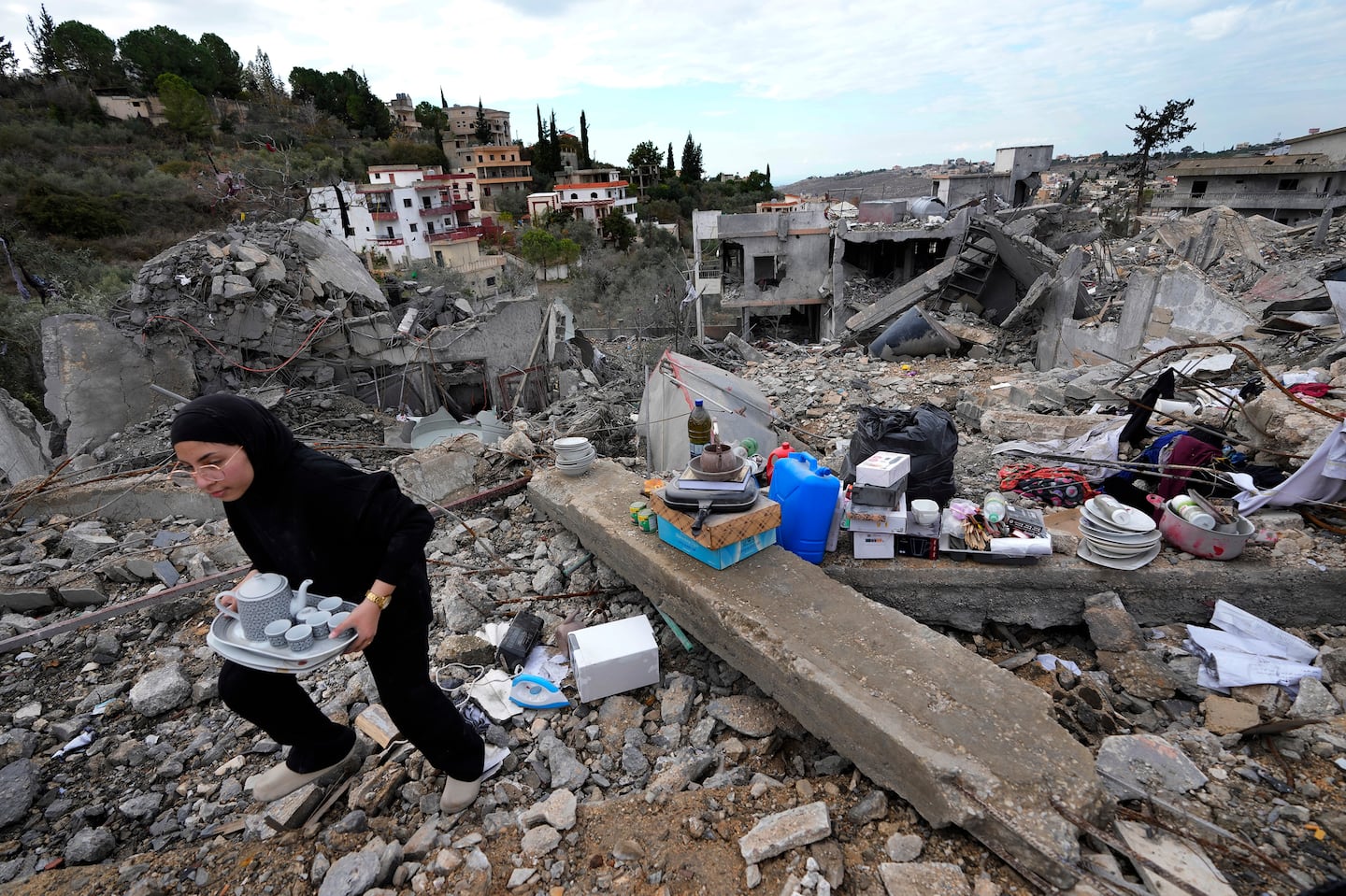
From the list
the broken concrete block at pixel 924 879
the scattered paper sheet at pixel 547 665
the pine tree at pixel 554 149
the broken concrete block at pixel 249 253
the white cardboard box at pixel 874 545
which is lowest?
the scattered paper sheet at pixel 547 665

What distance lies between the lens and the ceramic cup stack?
4.34m

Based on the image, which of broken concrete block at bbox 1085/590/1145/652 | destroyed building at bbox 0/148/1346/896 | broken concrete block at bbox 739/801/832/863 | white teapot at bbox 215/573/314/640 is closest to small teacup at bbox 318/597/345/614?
white teapot at bbox 215/573/314/640

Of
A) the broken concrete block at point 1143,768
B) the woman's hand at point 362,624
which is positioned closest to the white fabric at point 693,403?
the broken concrete block at point 1143,768

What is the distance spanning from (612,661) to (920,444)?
207 centimetres

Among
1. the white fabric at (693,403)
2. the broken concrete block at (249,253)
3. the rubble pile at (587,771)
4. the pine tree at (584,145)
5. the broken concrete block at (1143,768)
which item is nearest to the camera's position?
the rubble pile at (587,771)

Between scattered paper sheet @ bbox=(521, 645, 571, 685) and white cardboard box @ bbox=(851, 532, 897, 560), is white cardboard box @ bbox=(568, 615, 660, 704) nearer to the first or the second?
scattered paper sheet @ bbox=(521, 645, 571, 685)

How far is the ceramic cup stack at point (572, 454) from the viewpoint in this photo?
14.2ft

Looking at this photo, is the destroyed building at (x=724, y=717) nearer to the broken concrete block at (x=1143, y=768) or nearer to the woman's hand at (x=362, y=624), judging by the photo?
the broken concrete block at (x=1143, y=768)

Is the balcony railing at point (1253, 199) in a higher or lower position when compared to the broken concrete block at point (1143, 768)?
higher

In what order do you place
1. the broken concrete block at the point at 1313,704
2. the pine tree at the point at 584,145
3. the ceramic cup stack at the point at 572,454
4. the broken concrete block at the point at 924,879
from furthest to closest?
the pine tree at the point at 584,145
the ceramic cup stack at the point at 572,454
the broken concrete block at the point at 1313,704
the broken concrete block at the point at 924,879

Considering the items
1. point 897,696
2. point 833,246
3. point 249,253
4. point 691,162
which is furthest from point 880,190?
point 897,696

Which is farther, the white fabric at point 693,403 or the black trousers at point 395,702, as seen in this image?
the white fabric at point 693,403

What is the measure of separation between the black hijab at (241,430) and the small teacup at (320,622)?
1.52ft

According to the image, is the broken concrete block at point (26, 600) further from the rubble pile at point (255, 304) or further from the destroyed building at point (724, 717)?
the rubble pile at point (255, 304)
